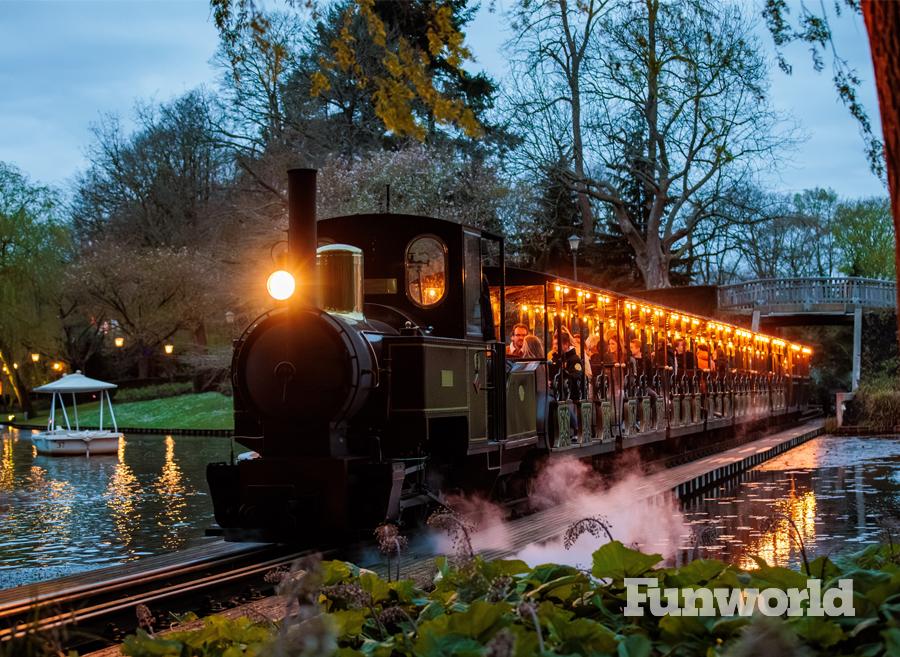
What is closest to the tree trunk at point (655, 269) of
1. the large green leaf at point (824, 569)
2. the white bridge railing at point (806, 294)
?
the white bridge railing at point (806, 294)

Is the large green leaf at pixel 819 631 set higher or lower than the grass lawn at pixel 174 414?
higher

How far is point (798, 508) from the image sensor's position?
12.9 m

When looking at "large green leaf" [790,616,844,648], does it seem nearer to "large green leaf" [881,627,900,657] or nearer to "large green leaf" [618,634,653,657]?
"large green leaf" [881,627,900,657]

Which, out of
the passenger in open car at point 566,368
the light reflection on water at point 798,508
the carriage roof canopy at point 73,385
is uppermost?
the passenger in open car at point 566,368

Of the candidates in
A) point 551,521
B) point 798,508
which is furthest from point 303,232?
point 798,508

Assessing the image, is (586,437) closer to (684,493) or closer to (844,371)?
(684,493)

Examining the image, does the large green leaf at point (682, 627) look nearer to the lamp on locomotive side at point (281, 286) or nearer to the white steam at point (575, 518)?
the white steam at point (575, 518)

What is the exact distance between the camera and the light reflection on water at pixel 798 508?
955cm

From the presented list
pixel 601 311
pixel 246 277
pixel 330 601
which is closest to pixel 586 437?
pixel 601 311

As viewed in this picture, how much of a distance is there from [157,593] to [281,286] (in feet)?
9.03

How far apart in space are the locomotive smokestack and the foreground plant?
4.99m

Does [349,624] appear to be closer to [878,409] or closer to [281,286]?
[281,286]

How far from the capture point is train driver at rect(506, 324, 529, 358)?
1370cm

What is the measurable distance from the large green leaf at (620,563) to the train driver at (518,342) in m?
9.59
